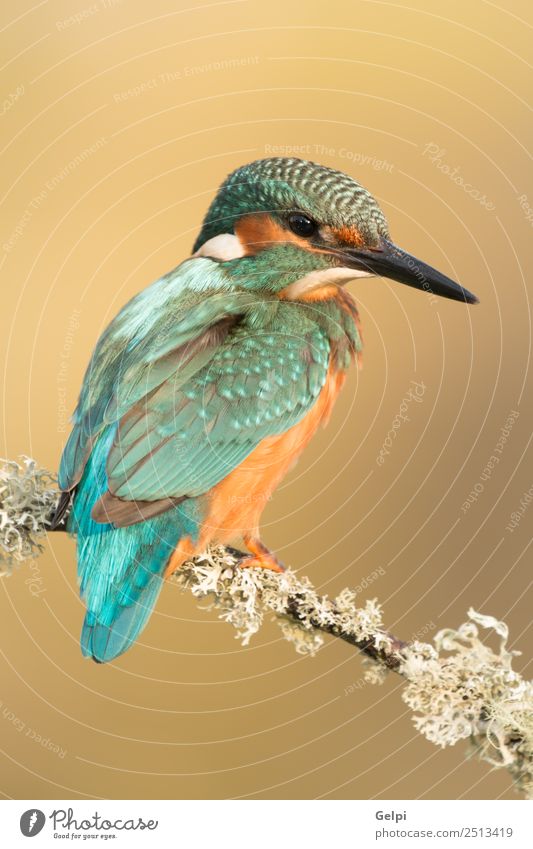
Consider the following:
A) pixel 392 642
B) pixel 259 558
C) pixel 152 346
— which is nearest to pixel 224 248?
pixel 152 346

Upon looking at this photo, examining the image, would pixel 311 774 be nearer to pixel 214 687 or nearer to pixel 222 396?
pixel 214 687

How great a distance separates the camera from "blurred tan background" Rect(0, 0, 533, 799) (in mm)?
2846

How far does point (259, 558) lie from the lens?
6.82 feet

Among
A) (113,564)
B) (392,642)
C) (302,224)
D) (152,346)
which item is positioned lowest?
(392,642)

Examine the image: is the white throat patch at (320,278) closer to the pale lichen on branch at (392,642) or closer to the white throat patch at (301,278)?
the white throat patch at (301,278)

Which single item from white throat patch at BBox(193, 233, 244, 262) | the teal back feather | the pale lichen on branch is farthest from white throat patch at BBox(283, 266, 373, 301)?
the pale lichen on branch

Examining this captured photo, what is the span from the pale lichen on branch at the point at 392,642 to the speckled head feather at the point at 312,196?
72 cm

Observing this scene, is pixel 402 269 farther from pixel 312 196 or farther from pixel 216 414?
pixel 216 414

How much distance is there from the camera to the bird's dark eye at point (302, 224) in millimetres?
2133

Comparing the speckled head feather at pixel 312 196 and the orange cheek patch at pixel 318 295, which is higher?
the speckled head feather at pixel 312 196

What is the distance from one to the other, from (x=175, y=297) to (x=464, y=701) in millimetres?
998

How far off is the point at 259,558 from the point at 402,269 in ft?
2.18

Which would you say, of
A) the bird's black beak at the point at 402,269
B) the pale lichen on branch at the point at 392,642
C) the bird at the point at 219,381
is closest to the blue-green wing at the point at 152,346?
the bird at the point at 219,381

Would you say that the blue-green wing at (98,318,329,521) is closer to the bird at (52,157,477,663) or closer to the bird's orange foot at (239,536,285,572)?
the bird at (52,157,477,663)
